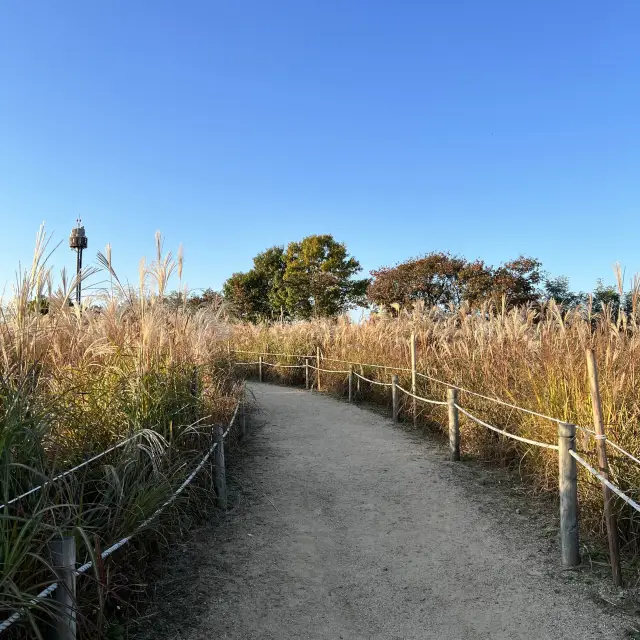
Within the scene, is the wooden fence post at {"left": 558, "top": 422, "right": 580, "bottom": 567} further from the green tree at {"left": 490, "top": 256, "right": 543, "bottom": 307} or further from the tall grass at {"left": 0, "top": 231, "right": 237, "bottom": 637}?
the green tree at {"left": 490, "top": 256, "right": 543, "bottom": 307}

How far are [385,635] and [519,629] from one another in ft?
2.16

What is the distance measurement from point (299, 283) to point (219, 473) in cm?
2330

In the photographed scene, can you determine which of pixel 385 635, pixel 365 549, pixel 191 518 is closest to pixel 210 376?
pixel 191 518

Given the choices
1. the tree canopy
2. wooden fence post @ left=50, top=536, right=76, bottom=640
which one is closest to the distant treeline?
the tree canopy

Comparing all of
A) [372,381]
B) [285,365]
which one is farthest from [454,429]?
[285,365]

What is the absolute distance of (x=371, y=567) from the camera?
3.16 metres

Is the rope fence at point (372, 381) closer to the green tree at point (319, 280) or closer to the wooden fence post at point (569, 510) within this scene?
the wooden fence post at point (569, 510)

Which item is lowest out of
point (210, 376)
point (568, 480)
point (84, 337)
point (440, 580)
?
point (440, 580)

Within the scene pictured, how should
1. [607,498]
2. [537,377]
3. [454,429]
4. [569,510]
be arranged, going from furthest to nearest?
1. [454,429]
2. [537,377]
3. [569,510]
4. [607,498]

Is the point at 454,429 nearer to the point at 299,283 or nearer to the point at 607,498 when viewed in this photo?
the point at 607,498

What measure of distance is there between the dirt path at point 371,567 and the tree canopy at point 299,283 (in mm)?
20581

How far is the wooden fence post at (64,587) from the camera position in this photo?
6.02ft

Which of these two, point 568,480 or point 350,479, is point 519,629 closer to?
point 568,480

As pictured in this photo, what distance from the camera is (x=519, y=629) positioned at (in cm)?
249
